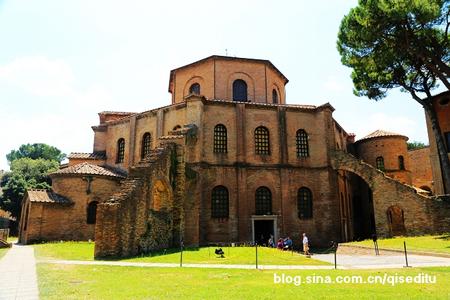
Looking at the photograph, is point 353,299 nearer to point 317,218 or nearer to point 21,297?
point 21,297

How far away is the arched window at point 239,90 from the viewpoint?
3189cm

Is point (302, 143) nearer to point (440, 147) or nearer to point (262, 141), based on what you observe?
point (262, 141)

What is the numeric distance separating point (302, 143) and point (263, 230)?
8057mm

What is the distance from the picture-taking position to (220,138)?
2769 centimetres

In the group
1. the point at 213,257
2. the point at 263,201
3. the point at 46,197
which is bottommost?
the point at 213,257

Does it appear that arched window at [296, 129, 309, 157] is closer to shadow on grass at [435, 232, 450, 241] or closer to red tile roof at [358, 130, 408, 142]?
shadow on grass at [435, 232, 450, 241]

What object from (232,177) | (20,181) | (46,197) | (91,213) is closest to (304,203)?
(232,177)

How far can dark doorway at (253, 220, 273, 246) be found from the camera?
1057 inches

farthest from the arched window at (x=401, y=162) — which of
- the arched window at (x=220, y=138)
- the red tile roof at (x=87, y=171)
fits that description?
the red tile roof at (x=87, y=171)

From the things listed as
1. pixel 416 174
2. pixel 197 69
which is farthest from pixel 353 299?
pixel 416 174

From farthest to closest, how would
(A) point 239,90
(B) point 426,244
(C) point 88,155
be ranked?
(C) point 88,155 → (A) point 239,90 → (B) point 426,244

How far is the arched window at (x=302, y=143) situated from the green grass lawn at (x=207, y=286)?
1676 centimetres

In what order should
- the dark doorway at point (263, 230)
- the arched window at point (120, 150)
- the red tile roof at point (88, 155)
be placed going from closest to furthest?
the dark doorway at point (263, 230)
the arched window at point (120, 150)
the red tile roof at point (88, 155)

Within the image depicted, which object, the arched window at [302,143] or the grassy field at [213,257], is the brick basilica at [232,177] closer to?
the arched window at [302,143]
